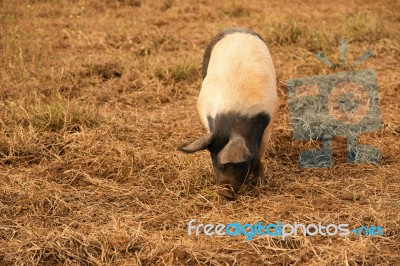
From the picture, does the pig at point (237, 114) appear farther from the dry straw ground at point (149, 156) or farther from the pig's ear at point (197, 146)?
the dry straw ground at point (149, 156)

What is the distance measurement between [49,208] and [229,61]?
1.80 meters

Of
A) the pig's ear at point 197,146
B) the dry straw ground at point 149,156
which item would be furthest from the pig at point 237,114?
the dry straw ground at point 149,156

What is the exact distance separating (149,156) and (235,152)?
54.5 inches

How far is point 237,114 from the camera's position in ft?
13.6

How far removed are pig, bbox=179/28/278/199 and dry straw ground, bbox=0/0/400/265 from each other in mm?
287

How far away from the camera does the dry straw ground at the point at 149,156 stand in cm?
379

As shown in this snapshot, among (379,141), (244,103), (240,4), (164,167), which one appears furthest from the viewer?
(240,4)

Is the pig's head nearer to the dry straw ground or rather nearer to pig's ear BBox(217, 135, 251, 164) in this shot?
pig's ear BBox(217, 135, 251, 164)

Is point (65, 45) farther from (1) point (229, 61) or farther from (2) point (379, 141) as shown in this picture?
(2) point (379, 141)

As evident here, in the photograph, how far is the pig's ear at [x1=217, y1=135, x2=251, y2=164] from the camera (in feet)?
12.6

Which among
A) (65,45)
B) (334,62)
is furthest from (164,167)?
(65,45)

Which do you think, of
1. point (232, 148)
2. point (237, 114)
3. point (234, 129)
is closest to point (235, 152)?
point (232, 148)

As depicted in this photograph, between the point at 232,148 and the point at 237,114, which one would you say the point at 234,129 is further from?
the point at 232,148

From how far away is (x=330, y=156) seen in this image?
5.16 m
